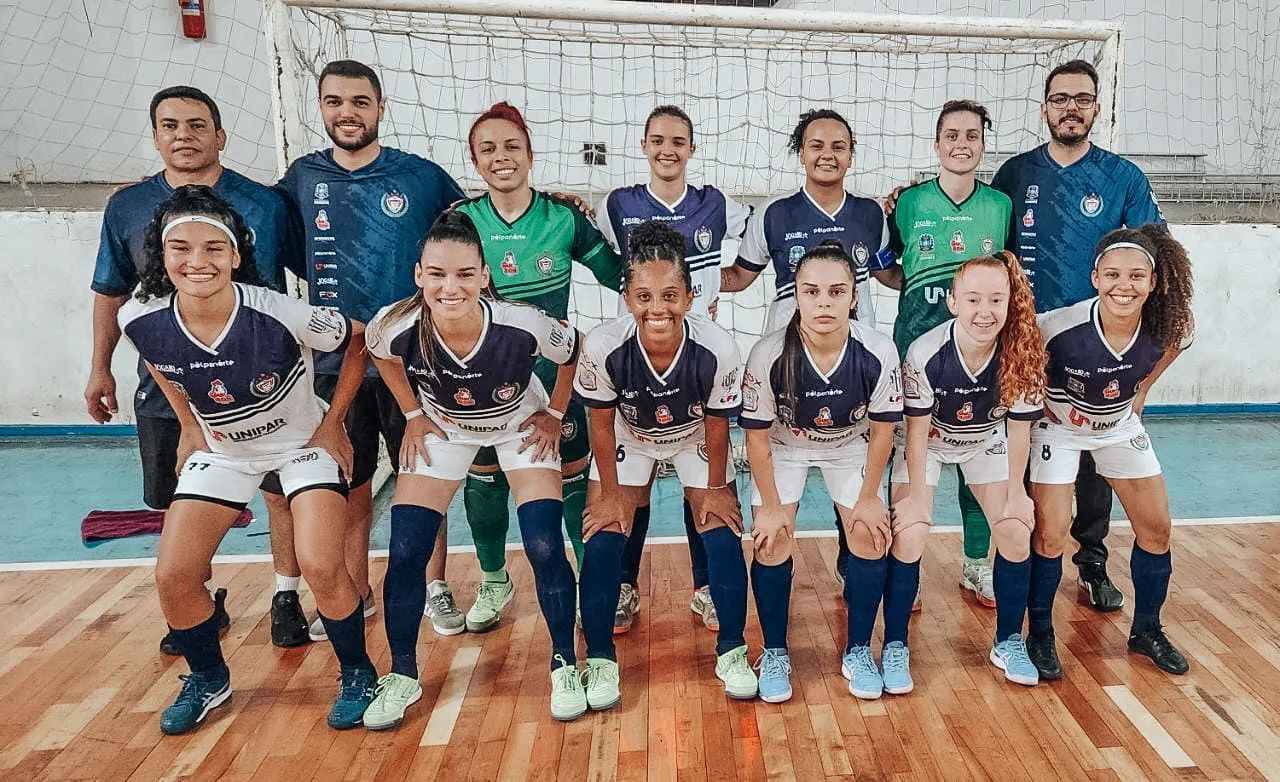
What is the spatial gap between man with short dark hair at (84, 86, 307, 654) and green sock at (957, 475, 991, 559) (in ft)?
7.16

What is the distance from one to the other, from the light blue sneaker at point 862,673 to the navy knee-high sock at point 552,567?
2.20ft

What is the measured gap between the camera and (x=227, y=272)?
205cm

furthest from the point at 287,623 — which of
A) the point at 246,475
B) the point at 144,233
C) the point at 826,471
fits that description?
the point at 826,471

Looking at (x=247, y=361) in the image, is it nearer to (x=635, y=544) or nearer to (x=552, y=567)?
(x=552, y=567)

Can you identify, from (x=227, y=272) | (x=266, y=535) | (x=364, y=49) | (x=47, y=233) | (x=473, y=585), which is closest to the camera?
(x=227, y=272)

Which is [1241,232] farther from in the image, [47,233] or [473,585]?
[47,233]

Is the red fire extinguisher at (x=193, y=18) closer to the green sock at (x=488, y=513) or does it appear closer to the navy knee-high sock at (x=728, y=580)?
the green sock at (x=488, y=513)

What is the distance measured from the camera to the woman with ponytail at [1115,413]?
2234 millimetres

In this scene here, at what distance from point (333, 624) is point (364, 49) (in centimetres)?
437

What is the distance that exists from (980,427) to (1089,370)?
1.07 ft

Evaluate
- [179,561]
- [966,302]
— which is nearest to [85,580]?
[179,561]

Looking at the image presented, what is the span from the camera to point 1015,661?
231 cm

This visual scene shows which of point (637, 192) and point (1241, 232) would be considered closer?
point (637, 192)

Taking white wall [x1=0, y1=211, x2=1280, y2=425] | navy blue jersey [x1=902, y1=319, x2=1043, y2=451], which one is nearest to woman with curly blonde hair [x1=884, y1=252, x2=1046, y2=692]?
navy blue jersey [x1=902, y1=319, x2=1043, y2=451]
